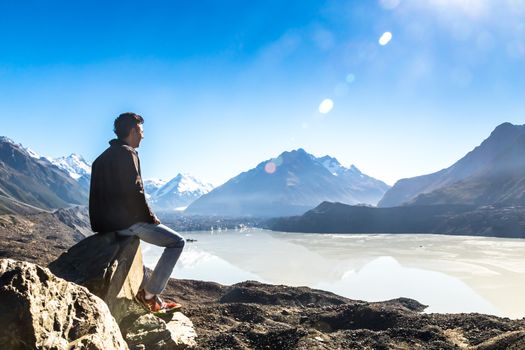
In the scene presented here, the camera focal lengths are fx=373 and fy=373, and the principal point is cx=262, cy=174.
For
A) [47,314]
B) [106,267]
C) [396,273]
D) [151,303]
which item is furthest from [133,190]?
[396,273]

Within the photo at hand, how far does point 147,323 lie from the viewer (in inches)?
301

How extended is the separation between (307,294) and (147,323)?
31.0 metres

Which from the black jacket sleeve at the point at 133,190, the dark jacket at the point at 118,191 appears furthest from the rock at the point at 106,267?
the black jacket sleeve at the point at 133,190

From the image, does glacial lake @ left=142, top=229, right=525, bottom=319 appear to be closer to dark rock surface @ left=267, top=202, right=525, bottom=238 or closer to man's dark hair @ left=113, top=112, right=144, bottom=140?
man's dark hair @ left=113, top=112, right=144, bottom=140

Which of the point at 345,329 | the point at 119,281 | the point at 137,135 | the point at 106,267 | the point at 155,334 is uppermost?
the point at 137,135

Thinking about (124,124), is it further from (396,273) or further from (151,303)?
(396,273)

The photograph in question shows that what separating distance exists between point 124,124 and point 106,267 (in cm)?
297

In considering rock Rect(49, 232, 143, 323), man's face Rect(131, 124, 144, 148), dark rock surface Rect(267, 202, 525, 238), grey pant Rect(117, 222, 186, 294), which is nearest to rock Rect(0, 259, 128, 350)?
rock Rect(49, 232, 143, 323)

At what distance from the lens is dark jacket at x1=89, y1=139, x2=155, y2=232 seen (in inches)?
297

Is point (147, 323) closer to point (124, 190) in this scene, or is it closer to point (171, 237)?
point (171, 237)

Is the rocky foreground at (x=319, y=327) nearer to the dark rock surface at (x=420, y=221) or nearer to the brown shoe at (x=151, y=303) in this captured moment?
the brown shoe at (x=151, y=303)

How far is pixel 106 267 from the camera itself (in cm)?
717

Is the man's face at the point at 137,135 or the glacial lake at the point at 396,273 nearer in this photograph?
the man's face at the point at 137,135

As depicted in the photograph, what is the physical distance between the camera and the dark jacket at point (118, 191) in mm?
7531
